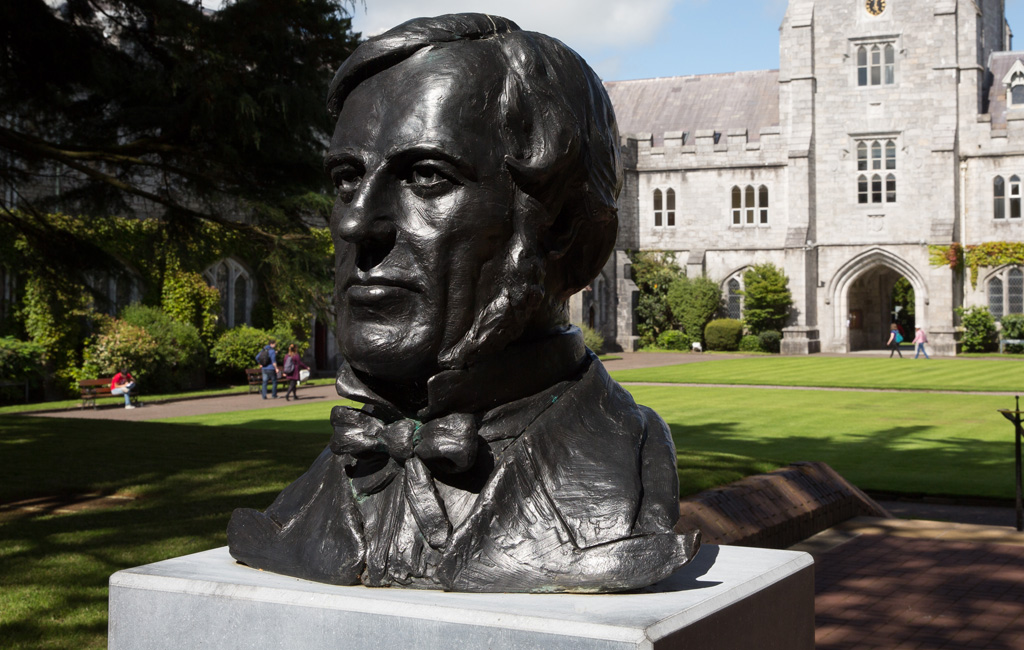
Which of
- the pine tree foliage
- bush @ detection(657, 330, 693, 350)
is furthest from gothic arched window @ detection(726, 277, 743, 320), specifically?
the pine tree foliage

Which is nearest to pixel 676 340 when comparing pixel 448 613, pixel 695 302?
pixel 695 302

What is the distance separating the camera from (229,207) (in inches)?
365

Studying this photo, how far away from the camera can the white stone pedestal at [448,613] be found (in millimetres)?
2443

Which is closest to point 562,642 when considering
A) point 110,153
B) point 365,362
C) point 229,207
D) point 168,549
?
point 365,362

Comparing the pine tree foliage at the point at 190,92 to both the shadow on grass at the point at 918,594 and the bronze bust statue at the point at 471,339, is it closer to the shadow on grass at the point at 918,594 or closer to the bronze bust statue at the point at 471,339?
the shadow on grass at the point at 918,594

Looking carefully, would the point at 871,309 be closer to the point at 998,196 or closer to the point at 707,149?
the point at 998,196

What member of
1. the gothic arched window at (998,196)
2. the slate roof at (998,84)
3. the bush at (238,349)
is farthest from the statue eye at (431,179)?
the slate roof at (998,84)

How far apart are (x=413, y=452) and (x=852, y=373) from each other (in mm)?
23155

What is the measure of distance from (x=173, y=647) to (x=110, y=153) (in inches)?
243

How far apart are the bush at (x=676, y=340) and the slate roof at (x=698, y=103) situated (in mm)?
8069

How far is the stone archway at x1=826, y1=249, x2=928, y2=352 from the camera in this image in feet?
120

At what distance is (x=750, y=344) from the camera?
3756 centimetres

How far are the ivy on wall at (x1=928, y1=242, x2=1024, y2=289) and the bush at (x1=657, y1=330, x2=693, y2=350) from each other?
8957 mm

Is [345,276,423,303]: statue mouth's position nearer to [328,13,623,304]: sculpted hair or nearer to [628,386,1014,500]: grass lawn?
[328,13,623,304]: sculpted hair
